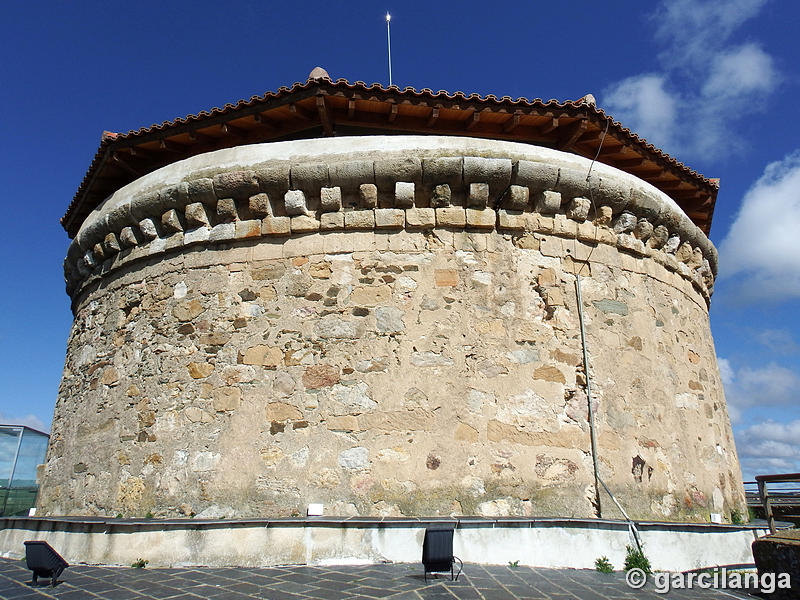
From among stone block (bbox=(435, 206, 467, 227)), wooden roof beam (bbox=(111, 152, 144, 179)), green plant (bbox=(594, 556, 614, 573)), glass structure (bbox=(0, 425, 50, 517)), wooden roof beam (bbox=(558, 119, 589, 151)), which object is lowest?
green plant (bbox=(594, 556, 614, 573))

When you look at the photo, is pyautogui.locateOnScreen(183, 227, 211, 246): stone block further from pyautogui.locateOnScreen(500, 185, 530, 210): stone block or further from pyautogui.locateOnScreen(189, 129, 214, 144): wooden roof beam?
pyautogui.locateOnScreen(500, 185, 530, 210): stone block

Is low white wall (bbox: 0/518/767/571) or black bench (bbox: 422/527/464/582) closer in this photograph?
black bench (bbox: 422/527/464/582)

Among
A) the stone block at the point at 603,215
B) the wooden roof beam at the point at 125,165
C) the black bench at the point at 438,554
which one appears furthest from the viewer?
the wooden roof beam at the point at 125,165

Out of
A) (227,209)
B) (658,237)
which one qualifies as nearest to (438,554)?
(227,209)

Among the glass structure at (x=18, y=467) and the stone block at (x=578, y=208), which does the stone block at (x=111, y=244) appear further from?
the stone block at (x=578, y=208)

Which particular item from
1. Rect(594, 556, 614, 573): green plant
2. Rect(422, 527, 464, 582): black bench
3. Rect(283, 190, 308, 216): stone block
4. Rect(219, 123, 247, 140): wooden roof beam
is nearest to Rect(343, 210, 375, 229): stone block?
Rect(283, 190, 308, 216): stone block

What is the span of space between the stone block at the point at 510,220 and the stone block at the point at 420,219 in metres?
0.73

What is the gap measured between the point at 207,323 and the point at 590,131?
4.97 m

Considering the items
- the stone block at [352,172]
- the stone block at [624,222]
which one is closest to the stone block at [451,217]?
the stone block at [352,172]

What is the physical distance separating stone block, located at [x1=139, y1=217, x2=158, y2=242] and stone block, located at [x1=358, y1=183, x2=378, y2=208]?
2.59 meters

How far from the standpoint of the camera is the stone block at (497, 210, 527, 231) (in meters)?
5.89

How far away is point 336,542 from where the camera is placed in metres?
4.46

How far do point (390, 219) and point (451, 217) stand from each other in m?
0.65

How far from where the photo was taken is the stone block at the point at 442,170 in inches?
224
